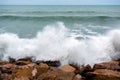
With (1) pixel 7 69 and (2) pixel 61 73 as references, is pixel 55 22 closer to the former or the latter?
(1) pixel 7 69

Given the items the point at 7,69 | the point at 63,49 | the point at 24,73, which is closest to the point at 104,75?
the point at 24,73

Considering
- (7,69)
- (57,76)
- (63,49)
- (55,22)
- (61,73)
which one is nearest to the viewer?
(57,76)

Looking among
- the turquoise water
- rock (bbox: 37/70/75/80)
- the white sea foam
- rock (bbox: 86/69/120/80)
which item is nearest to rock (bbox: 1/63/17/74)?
rock (bbox: 37/70/75/80)

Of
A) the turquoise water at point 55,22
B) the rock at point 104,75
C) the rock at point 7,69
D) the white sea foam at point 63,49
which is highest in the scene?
the turquoise water at point 55,22

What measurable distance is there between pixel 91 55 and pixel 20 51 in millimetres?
2690

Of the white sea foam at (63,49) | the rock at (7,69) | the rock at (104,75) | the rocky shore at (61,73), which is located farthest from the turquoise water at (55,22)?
the rock at (104,75)

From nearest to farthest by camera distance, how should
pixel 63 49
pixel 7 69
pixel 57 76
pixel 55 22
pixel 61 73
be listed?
pixel 57 76, pixel 61 73, pixel 7 69, pixel 63 49, pixel 55 22

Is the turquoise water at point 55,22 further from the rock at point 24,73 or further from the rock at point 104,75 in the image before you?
the rock at point 104,75

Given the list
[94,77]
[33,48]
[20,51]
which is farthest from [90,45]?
[94,77]

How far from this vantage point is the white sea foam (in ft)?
23.2

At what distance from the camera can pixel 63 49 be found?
7715mm

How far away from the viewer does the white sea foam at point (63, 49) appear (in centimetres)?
709

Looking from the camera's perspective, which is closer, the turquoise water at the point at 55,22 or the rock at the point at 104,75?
the rock at the point at 104,75

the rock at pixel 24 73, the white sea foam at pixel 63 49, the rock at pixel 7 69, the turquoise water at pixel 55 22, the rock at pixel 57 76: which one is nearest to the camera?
the rock at pixel 57 76
